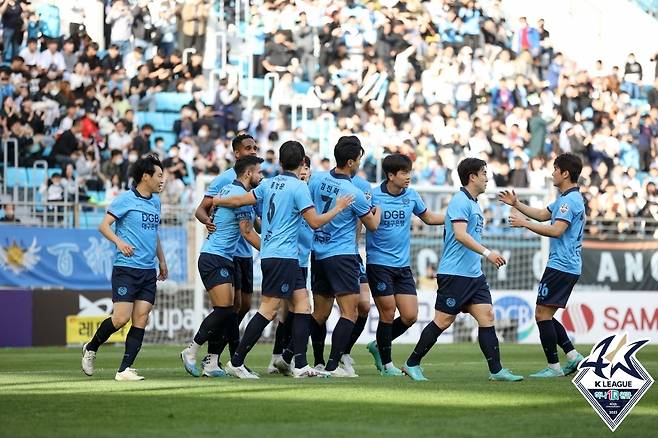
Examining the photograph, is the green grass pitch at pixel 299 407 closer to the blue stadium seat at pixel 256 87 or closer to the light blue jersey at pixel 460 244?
the light blue jersey at pixel 460 244

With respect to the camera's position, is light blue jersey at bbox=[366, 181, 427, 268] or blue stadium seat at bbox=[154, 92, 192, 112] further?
blue stadium seat at bbox=[154, 92, 192, 112]

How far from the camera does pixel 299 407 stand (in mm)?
10078

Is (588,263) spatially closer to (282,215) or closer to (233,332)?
(233,332)

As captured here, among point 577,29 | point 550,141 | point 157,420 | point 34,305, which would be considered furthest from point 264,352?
point 577,29

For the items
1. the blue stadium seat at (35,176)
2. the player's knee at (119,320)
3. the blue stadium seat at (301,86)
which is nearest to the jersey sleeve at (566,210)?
the player's knee at (119,320)

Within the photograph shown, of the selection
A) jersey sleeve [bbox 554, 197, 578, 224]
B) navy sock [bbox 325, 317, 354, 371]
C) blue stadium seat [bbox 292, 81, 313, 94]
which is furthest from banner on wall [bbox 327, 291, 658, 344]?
navy sock [bbox 325, 317, 354, 371]

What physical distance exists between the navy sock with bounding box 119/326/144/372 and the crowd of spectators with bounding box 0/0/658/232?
12.7 m

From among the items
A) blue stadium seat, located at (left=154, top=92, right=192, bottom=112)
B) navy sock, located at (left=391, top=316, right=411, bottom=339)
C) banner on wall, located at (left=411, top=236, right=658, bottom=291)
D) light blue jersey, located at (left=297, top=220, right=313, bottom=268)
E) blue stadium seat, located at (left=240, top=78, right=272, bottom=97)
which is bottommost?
banner on wall, located at (left=411, top=236, right=658, bottom=291)

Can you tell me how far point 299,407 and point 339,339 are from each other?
11.2ft

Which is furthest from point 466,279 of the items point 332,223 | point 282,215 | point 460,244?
point 282,215

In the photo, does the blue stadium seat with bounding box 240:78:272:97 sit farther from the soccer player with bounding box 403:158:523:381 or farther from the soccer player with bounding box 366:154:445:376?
the soccer player with bounding box 403:158:523:381

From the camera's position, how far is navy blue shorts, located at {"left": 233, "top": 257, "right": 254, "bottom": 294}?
45.4 ft

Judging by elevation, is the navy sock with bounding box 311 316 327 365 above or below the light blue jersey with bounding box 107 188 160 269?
below

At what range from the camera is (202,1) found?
1237 inches
